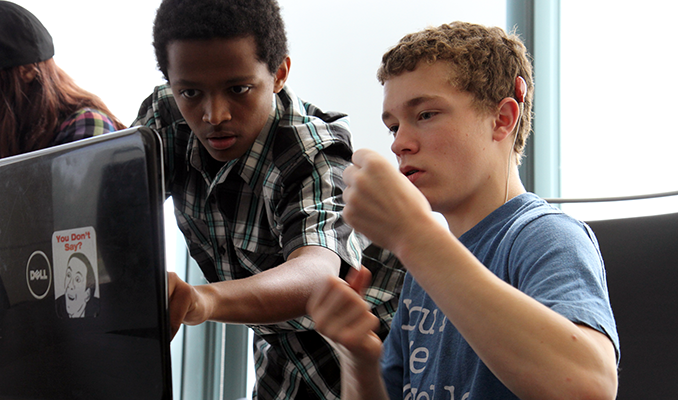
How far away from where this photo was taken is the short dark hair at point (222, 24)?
3.36ft

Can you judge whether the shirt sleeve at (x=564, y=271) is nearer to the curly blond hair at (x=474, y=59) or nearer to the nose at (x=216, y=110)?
the curly blond hair at (x=474, y=59)

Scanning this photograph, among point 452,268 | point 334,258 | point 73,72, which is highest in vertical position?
point 73,72

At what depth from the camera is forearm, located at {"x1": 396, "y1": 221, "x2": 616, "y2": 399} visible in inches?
20.2

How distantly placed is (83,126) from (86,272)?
842 mm

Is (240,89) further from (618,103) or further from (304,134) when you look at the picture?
(618,103)

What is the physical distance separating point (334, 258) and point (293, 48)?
55.3 inches

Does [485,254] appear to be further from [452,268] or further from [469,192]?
[452,268]

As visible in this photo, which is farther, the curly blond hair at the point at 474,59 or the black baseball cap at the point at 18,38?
the black baseball cap at the point at 18,38

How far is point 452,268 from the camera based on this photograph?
55 cm

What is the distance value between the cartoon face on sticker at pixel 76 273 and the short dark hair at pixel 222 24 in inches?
23.0

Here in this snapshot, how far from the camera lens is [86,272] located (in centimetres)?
51

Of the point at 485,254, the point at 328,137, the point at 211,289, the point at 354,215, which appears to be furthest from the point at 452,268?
the point at 328,137

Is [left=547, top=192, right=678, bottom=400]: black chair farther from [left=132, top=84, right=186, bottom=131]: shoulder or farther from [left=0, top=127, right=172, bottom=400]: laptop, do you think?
[left=132, top=84, right=186, bottom=131]: shoulder

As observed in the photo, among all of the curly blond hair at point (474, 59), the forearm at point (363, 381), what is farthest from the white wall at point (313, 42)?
the forearm at point (363, 381)
